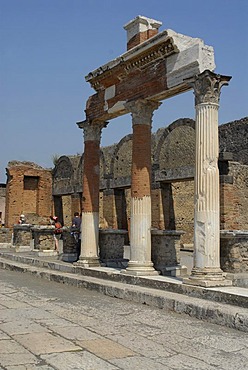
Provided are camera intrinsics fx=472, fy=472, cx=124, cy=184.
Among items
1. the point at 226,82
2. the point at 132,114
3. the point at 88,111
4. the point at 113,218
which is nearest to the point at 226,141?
the point at 113,218

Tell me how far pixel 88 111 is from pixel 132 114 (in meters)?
2.07

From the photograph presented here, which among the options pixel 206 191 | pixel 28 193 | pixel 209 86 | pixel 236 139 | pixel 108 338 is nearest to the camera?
pixel 108 338

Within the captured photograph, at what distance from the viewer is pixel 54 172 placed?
23.0 m

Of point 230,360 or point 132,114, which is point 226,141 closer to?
point 132,114

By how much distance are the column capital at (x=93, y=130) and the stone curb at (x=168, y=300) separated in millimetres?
3214

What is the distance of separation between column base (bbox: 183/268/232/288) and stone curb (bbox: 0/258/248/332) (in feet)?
1.00

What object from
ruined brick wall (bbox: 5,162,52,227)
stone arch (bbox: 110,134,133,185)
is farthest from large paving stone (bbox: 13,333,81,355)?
ruined brick wall (bbox: 5,162,52,227)

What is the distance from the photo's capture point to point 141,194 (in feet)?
29.1

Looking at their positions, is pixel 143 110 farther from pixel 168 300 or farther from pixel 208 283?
pixel 168 300

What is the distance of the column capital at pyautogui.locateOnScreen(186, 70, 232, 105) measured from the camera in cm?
738

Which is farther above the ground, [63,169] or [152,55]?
[152,55]

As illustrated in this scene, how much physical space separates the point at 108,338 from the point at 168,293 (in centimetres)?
248

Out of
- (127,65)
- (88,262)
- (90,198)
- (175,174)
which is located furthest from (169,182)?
(127,65)

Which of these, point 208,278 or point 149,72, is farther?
point 149,72
